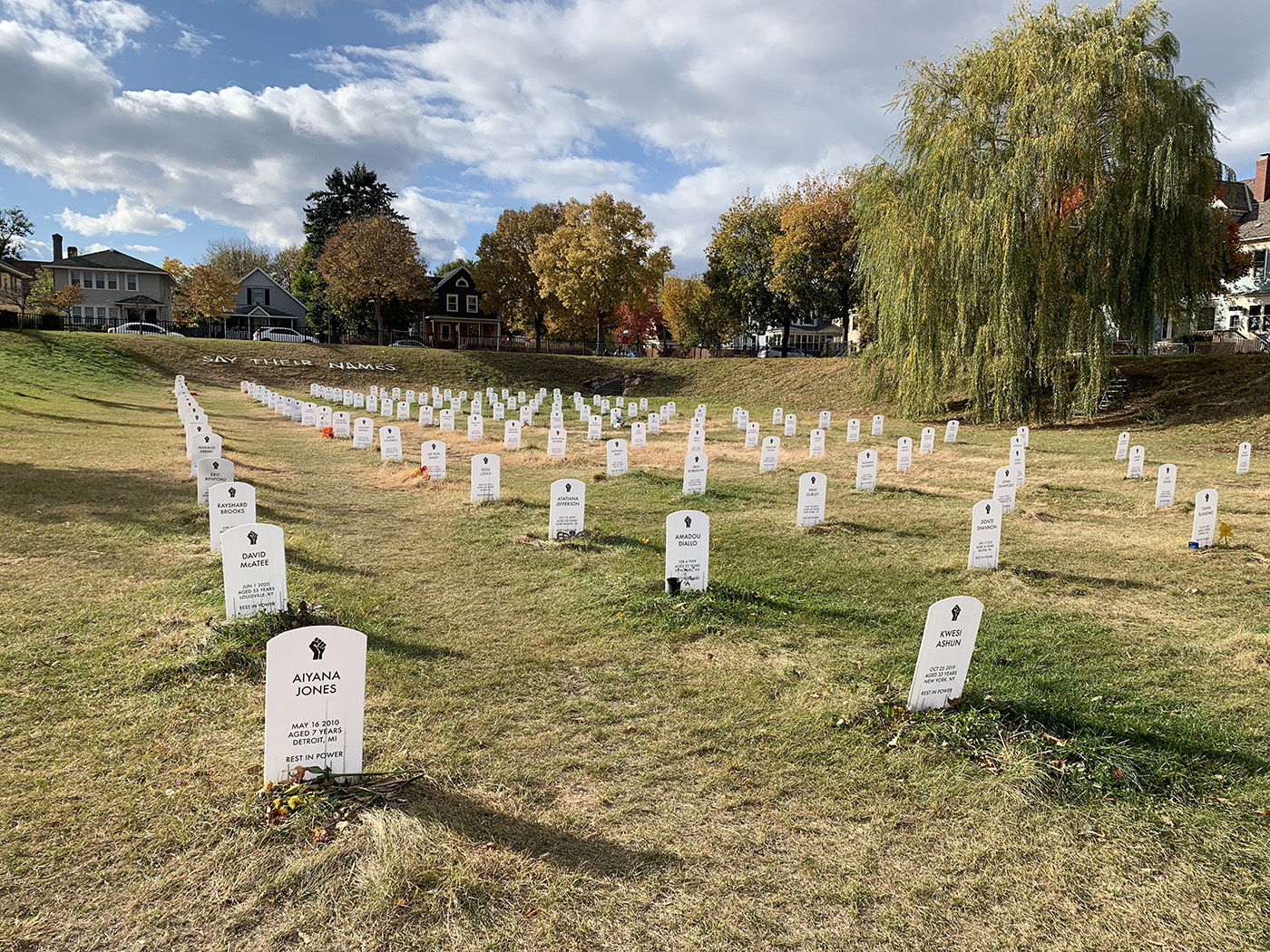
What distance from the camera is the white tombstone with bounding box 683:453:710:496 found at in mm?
11734

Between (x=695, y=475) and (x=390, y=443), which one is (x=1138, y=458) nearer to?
(x=695, y=475)

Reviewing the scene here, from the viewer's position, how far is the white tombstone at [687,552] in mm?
6676

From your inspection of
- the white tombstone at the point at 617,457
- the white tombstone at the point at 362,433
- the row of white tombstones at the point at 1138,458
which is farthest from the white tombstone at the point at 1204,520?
the white tombstone at the point at 362,433

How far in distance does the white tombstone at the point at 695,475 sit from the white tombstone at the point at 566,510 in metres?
3.24

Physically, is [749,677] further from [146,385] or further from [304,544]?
[146,385]

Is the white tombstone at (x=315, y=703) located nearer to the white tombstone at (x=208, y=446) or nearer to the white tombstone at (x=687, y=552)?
the white tombstone at (x=687, y=552)

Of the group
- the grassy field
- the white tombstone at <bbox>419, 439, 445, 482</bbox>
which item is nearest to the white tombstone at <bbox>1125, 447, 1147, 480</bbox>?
the grassy field

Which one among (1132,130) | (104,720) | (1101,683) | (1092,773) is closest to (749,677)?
(1092,773)

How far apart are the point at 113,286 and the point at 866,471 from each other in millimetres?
66847

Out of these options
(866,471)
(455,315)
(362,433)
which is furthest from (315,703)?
(455,315)

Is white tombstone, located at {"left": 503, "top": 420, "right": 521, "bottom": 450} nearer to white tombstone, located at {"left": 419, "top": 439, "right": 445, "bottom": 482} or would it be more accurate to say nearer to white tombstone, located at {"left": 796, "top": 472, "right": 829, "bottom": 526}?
white tombstone, located at {"left": 419, "top": 439, "right": 445, "bottom": 482}

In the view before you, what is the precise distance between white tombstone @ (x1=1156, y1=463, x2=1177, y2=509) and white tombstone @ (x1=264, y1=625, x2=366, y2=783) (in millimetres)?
11972

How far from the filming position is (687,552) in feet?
22.2

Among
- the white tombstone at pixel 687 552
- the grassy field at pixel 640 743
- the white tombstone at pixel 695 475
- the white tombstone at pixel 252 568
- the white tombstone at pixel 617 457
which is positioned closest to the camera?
the grassy field at pixel 640 743
